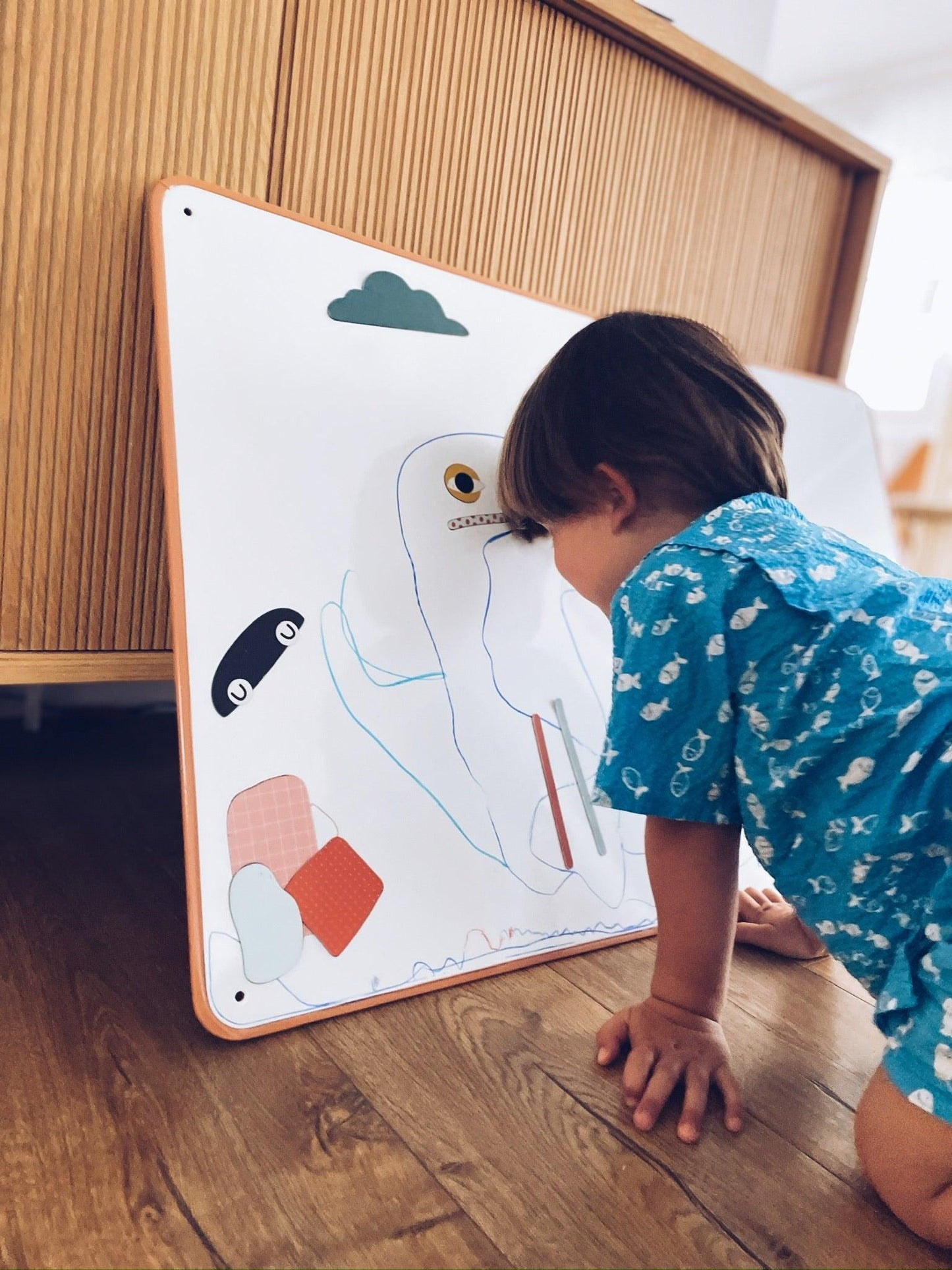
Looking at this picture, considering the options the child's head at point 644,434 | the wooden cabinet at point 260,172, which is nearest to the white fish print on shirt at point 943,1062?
the child's head at point 644,434

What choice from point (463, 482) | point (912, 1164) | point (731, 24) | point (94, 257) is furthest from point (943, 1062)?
point (731, 24)

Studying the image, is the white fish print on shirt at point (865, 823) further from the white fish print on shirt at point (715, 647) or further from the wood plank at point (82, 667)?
the wood plank at point (82, 667)

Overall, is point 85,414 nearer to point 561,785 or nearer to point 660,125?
point 561,785

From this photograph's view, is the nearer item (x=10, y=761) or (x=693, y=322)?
(x=693, y=322)

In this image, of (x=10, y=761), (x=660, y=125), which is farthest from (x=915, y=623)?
(x=10, y=761)

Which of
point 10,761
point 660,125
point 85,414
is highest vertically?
point 660,125

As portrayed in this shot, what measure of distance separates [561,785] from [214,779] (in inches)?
11.6

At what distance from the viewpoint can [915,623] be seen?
0.56m

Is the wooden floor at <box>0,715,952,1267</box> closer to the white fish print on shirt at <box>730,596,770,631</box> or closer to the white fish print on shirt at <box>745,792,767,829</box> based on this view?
the white fish print on shirt at <box>745,792,767,829</box>

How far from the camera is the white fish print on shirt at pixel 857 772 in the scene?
546mm

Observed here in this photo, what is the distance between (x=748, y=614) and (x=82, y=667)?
1.59ft

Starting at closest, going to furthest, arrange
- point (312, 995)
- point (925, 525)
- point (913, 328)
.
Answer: point (312, 995), point (925, 525), point (913, 328)

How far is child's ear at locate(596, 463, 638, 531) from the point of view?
0.64m

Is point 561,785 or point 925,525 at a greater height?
point 925,525
